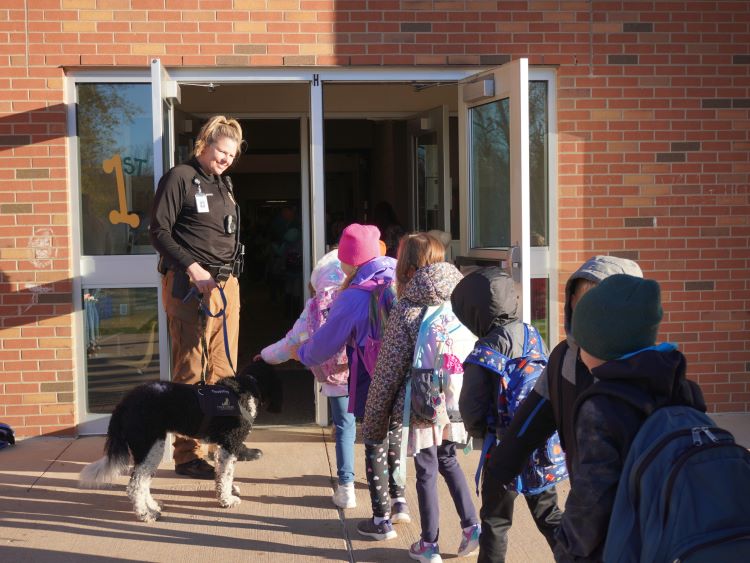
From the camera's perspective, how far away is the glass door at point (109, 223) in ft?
21.1

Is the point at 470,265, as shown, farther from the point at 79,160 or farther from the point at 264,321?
the point at 264,321

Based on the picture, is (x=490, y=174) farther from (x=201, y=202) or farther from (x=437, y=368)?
(x=437, y=368)

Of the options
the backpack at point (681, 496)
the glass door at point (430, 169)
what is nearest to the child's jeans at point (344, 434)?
the backpack at point (681, 496)

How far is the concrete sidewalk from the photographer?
4.48m

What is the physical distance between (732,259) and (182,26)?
14.5 feet

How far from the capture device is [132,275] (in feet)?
21.2

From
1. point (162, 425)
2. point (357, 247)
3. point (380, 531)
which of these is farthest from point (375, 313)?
point (162, 425)

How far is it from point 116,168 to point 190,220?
138 centimetres

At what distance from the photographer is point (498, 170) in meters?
6.50

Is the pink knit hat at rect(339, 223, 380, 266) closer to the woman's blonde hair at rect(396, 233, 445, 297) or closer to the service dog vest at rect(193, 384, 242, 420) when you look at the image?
the woman's blonde hair at rect(396, 233, 445, 297)

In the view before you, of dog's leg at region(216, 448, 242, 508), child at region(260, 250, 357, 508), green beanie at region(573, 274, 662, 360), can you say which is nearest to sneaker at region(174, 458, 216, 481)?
dog's leg at region(216, 448, 242, 508)

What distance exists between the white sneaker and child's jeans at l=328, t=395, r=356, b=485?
0.16 feet

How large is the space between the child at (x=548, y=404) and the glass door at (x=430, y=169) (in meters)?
5.64

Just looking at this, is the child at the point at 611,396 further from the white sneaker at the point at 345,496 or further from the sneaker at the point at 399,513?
the white sneaker at the point at 345,496
